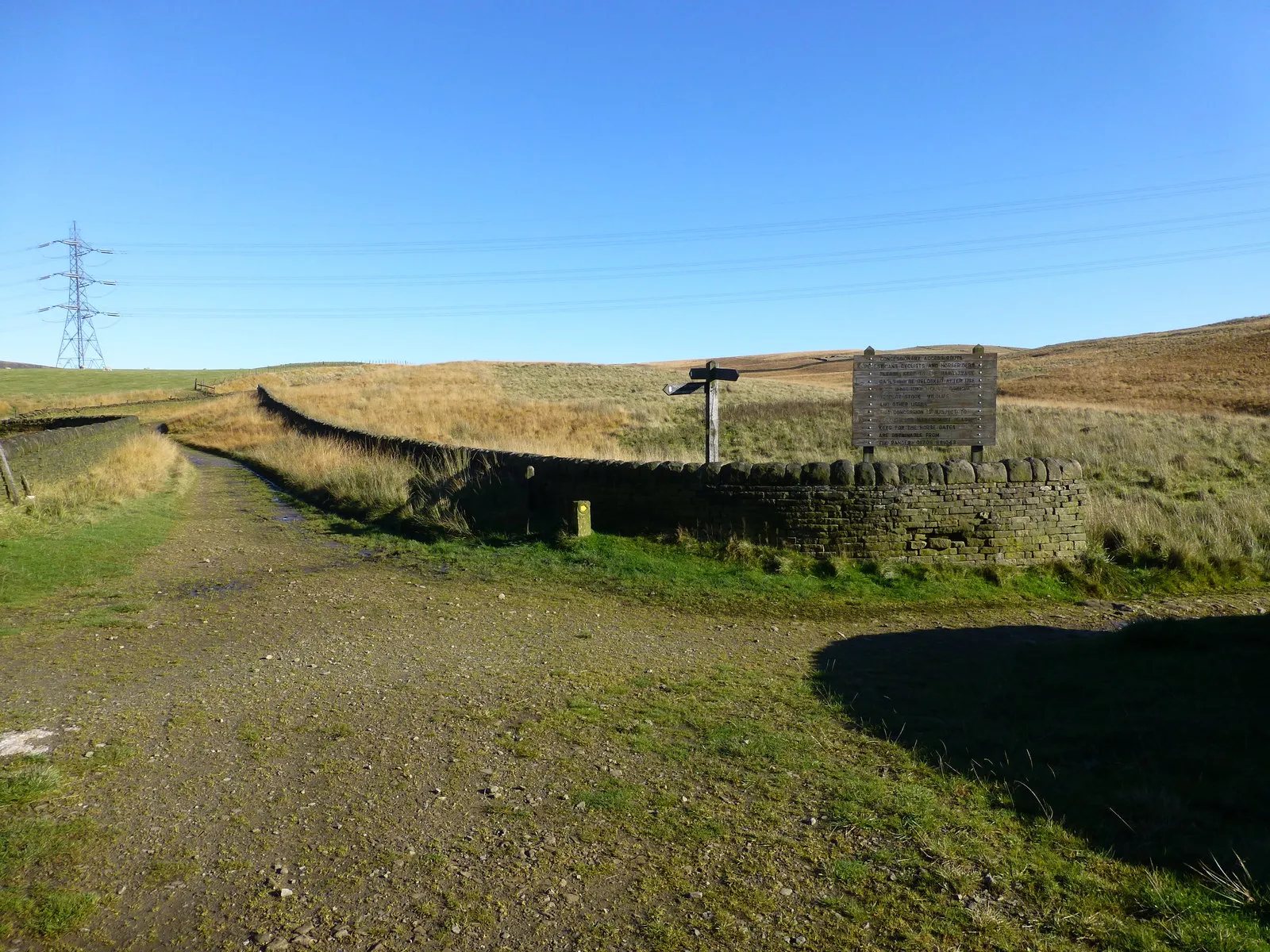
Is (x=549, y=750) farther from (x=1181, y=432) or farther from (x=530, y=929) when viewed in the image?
(x=1181, y=432)

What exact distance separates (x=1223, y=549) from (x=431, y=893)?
1034 centimetres

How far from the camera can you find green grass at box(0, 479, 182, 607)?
9.38 m

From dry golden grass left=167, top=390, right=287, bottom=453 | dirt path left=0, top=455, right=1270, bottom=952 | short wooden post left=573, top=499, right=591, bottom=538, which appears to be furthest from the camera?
dry golden grass left=167, top=390, right=287, bottom=453

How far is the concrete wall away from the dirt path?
6571mm

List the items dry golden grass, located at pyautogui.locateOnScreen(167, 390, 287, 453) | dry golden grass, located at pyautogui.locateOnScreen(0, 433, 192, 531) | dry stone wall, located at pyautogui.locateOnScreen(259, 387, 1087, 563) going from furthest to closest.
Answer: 1. dry golden grass, located at pyautogui.locateOnScreen(167, 390, 287, 453)
2. dry golden grass, located at pyautogui.locateOnScreen(0, 433, 192, 531)
3. dry stone wall, located at pyautogui.locateOnScreen(259, 387, 1087, 563)

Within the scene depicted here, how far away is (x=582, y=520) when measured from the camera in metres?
11.4

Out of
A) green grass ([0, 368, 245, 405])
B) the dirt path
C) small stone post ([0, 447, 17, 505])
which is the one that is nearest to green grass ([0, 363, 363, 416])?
green grass ([0, 368, 245, 405])

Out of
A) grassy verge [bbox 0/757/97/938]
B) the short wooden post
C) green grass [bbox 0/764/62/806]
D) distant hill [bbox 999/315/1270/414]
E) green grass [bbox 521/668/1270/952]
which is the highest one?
distant hill [bbox 999/315/1270/414]

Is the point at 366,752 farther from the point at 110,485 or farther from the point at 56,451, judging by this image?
the point at 56,451

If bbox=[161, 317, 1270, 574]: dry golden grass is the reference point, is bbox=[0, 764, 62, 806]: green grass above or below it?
below

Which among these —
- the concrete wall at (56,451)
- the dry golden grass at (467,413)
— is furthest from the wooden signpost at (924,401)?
the concrete wall at (56,451)

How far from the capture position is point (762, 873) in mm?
3742

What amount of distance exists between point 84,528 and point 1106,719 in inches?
506

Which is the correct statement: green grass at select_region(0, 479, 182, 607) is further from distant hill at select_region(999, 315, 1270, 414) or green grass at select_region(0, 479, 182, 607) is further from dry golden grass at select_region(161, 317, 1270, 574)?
distant hill at select_region(999, 315, 1270, 414)
